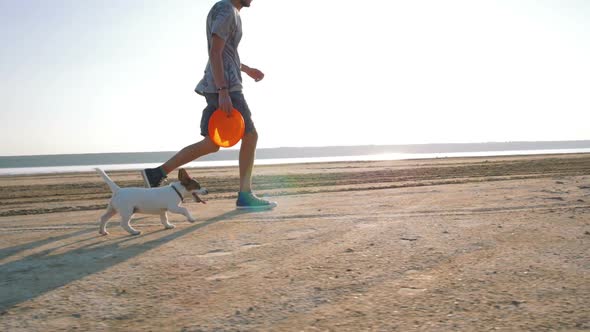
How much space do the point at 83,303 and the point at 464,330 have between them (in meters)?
1.51

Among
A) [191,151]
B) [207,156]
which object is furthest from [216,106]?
[207,156]

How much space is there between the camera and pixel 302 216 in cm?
443

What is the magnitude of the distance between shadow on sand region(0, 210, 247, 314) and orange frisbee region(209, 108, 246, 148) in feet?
4.72

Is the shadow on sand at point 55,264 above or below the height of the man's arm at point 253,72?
below

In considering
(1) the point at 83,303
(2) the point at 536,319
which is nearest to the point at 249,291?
(1) the point at 83,303

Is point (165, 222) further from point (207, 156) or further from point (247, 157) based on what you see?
point (207, 156)

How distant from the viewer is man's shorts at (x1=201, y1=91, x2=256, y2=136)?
5.19 meters

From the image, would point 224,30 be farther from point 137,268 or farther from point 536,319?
point 536,319

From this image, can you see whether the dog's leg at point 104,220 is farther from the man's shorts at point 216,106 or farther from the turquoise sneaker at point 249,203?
the turquoise sneaker at point 249,203

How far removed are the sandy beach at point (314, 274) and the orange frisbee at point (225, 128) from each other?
1.11 meters

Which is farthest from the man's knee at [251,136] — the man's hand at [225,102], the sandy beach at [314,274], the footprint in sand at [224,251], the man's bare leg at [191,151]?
the footprint in sand at [224,251]

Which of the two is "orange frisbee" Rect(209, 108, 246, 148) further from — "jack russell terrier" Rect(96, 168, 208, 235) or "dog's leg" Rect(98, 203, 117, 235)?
"dog's leg" Rect(98, 203, 117, 235)

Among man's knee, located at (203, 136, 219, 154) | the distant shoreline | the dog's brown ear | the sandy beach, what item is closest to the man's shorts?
man's knee, located at (203, 136, 219, 154)

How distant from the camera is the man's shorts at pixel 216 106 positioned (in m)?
5.19
